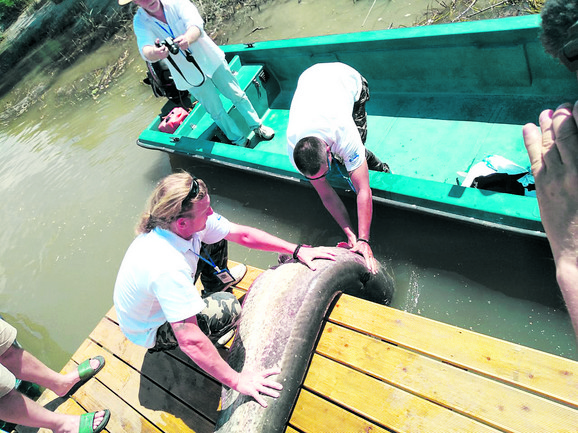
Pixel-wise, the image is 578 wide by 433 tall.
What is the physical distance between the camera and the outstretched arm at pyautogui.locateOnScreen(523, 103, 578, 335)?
84 centimetres

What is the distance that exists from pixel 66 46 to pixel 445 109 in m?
10.8

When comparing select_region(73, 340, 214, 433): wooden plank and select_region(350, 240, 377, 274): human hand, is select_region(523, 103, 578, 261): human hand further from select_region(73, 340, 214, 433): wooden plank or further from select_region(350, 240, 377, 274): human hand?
select_region(73, 340, 214, 433): wooden plank

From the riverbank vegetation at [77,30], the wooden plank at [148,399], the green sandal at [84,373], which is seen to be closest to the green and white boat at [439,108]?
the riverbank vegetation at [77,30]

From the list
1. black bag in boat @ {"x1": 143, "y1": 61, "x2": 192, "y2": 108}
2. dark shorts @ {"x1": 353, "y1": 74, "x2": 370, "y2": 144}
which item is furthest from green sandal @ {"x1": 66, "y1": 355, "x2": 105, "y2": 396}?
black bag in boat @ {"x1": 143, "y1": 61, "x2": 192, "y2": 108}

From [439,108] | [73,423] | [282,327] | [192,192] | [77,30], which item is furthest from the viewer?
[77,30]

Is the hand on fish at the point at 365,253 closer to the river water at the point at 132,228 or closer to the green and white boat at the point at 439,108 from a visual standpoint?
the green and white boat at the point at 439,108

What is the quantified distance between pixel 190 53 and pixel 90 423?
3.07m

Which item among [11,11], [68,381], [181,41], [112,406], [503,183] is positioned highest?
[11,11]

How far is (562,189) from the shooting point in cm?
86

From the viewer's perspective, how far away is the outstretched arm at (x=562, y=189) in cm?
84

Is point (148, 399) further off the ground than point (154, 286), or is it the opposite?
point (154, 286)

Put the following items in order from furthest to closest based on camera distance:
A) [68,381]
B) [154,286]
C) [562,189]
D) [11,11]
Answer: [11,11] → [68,381] → [154,286] → [562,189]

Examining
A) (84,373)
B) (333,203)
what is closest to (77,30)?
(84,373)

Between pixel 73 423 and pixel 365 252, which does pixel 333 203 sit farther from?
pixel 73 423
